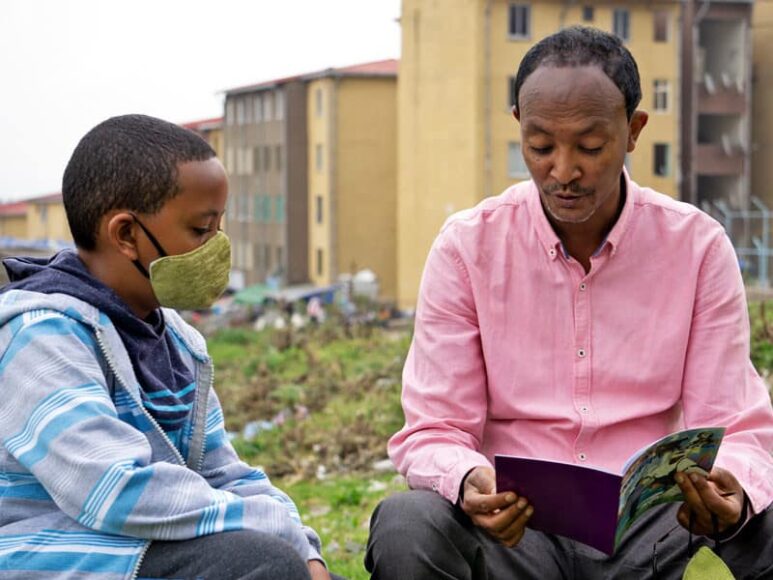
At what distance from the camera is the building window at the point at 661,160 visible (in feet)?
→ 121

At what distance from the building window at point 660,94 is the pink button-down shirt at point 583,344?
34804 mm

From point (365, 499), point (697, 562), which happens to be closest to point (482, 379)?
point (697, 562)

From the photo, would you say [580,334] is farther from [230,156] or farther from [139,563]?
[230,156]

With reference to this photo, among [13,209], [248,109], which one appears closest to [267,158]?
[248,109]

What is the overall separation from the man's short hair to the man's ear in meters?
0.03

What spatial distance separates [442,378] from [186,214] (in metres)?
0.83

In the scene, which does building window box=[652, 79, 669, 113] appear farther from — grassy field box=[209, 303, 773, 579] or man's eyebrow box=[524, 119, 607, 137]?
man's eyebrow box=[524, 119, 607, 137]

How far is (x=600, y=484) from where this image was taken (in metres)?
2.58

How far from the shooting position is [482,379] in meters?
3.27

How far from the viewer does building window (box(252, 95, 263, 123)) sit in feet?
148

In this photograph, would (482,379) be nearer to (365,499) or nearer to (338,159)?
(365,499)

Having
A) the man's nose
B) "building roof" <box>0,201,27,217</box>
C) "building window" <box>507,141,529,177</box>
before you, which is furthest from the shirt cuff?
"building roof" <box>0,201,27,217</box>

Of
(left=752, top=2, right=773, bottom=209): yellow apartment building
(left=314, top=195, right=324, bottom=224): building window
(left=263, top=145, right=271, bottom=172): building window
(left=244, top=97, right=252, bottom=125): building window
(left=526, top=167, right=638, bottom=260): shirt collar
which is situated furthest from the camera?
(left=244, top=97, right=252, bottom=125): building window

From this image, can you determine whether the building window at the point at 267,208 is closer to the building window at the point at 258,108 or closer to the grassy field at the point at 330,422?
the building window at the point at 258,108
